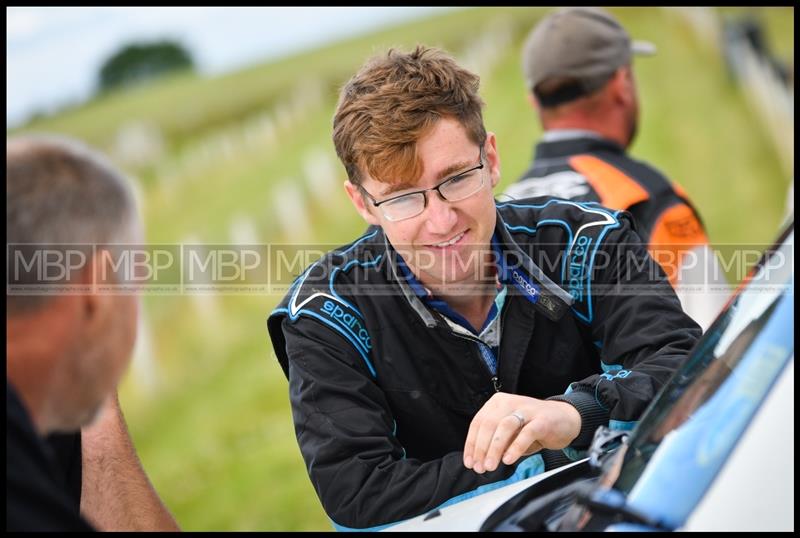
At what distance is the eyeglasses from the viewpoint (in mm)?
2498

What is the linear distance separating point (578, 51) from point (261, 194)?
31.6ft

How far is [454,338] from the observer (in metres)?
2.59

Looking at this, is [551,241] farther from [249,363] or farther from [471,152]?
[249,363]

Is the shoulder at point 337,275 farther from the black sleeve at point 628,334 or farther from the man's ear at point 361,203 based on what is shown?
the black sleeve at point 628,334

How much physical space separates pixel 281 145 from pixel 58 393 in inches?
599

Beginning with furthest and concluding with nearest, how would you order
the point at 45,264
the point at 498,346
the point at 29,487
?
the point at 498,346, the point at 45,264, the point at 29,487

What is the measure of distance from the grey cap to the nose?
76.7 inches

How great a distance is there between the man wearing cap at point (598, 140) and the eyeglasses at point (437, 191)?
1304 millimetres

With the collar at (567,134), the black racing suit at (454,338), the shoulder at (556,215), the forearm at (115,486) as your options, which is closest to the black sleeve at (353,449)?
the black racing suit at (454,338)

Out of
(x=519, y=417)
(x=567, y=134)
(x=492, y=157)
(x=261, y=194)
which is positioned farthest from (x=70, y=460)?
(x=261, y=194)

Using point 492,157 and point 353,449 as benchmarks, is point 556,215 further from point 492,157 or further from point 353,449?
point 353,449

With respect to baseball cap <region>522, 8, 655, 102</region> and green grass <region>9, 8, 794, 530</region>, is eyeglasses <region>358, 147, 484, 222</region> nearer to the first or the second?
green grass <region>9, 8, 794, 530</region>

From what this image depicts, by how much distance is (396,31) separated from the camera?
921 inches

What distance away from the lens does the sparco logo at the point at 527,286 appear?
257cm
